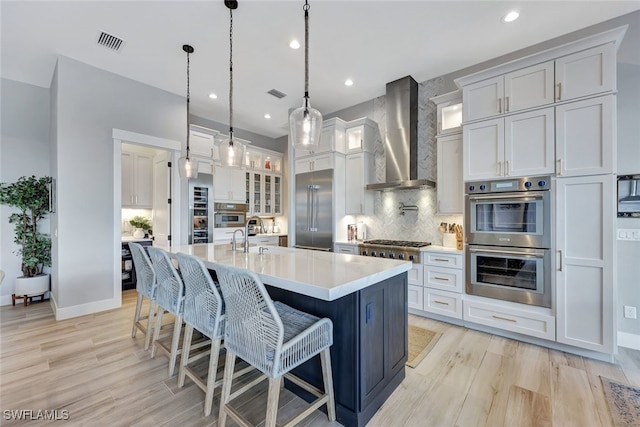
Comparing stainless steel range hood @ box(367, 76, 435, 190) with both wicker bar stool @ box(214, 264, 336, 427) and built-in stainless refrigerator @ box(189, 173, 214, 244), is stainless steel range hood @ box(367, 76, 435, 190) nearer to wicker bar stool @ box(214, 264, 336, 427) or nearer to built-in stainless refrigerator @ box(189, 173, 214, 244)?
wicker bar stool @ box(214, 264, 336, 427)

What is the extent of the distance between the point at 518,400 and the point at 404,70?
12.3 feet

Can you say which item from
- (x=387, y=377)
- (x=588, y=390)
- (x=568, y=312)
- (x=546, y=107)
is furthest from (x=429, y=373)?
(x=546, y=107)

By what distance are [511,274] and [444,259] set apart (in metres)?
0.67

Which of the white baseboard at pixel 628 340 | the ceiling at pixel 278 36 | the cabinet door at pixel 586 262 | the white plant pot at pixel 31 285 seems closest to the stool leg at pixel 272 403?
the cabinet door at pixel 586 262

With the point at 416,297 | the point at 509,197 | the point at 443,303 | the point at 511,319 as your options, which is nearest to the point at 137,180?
the point at 416,297

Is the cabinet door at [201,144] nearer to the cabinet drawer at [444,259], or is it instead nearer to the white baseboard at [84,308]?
the white baseboard at [84,308]

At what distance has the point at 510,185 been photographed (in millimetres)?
2801

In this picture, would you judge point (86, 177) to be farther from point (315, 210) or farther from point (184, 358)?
point (315, 210)

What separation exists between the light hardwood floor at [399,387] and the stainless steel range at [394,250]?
0.99 m

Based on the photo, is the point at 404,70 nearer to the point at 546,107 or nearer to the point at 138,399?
the point at 546,107

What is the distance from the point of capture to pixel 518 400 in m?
1.89

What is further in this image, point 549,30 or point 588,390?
point 549,30

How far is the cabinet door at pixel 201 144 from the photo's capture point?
4.76 m

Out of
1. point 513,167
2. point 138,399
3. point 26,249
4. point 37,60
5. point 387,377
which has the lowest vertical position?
point 138,399
